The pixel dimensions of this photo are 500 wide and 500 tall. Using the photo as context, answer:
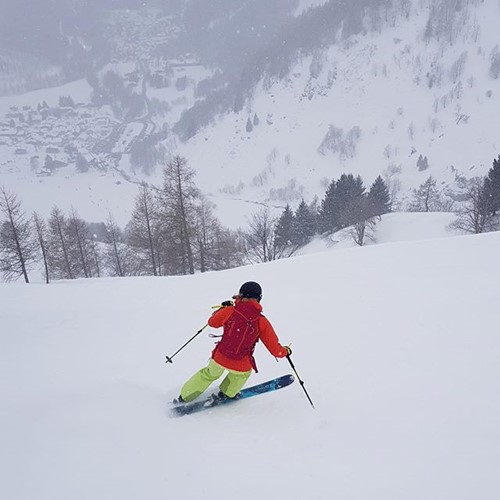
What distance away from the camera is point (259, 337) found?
438cm

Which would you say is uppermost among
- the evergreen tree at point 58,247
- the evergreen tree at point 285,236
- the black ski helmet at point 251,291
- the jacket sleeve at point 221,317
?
the black ski helmet at point 251,291

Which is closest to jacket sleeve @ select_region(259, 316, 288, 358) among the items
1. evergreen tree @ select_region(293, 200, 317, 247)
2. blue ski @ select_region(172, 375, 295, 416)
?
blue ski @ select_region(172, 375, 295, 416)

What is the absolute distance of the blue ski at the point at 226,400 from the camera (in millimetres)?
4496

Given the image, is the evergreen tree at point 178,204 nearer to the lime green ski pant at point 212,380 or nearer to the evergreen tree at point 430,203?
the lime green ski pant at point 212,380

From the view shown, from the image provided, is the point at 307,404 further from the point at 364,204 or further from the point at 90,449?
the point at 364,204

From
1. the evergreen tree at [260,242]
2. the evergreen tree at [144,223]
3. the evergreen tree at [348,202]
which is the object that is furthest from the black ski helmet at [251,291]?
the evergreen tree at [348,202]

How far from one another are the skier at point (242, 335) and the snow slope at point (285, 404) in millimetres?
637

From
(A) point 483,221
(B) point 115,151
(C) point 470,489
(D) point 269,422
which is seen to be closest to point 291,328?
(D) point 269,422

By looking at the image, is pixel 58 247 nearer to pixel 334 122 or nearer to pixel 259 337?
pixel 259 337

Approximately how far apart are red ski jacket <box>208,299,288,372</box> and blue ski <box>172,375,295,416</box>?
1.78 feet

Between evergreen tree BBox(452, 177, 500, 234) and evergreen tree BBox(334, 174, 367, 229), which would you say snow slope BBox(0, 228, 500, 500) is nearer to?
evergreen tree BBox(452, 177, 500, 234)

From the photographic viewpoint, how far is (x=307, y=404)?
15.5 ft

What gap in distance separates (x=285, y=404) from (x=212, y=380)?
111cm

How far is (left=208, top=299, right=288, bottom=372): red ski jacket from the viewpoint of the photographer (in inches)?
169
